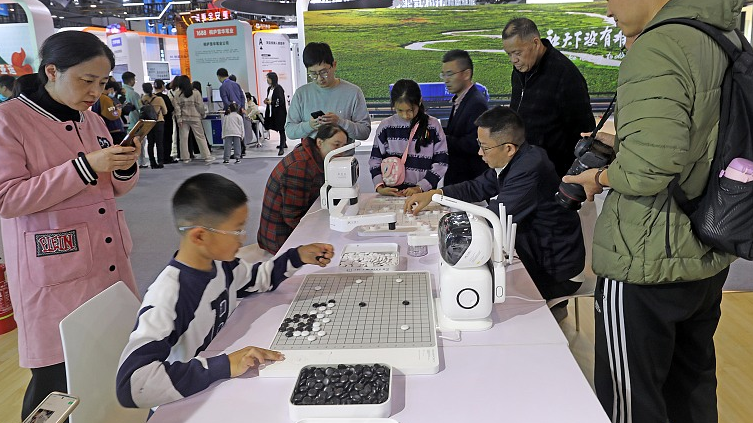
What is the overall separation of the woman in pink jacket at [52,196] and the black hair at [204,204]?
492 millimetres

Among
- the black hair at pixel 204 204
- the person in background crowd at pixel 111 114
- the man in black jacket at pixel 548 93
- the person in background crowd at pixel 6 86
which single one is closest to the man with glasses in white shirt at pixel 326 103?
the man in black jacket at pixel 548 93

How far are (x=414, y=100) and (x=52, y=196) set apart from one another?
6.39ft

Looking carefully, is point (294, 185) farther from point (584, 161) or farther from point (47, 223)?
point (584, 161)

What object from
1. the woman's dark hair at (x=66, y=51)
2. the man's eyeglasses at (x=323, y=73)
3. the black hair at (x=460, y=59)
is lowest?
the man's eyeglasses at (x=323, y=73)

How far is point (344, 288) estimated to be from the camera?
1.79 m

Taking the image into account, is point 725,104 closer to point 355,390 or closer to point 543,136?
point 355,390

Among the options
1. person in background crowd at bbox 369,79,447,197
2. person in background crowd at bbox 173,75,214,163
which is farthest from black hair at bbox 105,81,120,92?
person in background crowd at bbox 369,79,447,197

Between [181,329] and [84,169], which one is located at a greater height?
[84,169]

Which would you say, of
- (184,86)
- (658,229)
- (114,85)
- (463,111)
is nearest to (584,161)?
(658,229)

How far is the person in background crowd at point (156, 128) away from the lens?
9000 mm

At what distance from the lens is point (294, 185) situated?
114 inches

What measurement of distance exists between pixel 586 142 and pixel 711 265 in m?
0.49

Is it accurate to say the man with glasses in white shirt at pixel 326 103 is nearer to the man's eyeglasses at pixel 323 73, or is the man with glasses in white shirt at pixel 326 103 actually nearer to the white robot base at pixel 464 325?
the man's eyeglasses at pixel 323 73

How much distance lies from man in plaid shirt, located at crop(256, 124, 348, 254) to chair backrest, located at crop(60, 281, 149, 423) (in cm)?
116
